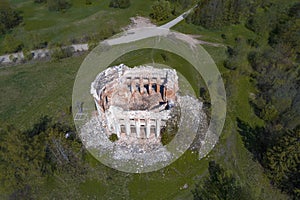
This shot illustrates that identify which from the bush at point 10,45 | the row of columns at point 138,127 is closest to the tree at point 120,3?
the bush at point 10,45

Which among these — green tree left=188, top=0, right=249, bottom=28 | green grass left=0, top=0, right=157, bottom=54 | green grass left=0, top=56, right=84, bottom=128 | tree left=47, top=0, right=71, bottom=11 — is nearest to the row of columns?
green grass left=0, top=56, right=84, bottom=128

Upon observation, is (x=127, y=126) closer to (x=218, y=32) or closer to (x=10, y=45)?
(x=10, y=45)

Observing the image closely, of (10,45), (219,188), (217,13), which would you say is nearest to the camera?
(219,188)

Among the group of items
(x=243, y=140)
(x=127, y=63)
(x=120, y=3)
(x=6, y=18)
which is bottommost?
(x=243, y=140)

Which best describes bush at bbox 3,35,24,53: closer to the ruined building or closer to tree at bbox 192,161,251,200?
the ruined building

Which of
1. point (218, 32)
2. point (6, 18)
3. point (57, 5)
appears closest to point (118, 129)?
point (218, 32)

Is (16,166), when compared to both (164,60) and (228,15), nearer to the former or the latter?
(164,60)

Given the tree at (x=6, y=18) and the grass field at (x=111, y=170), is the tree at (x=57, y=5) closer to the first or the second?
the tree at (x=6, y=18)
